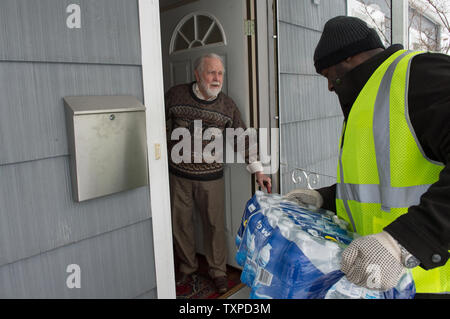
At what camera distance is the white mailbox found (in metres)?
1.53

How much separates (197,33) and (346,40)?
6.47ft

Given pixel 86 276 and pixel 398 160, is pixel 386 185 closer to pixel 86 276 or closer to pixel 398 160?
pixel 398 160

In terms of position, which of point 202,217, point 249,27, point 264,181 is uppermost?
point 249,27

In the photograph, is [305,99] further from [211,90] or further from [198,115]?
[198,115]

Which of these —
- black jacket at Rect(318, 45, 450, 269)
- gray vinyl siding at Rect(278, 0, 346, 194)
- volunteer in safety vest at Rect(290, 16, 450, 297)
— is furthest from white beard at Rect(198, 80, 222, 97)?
black jacket at Rect(318, 45, 450, 269)

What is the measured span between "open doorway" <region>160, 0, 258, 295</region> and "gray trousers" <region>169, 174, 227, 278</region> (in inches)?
4.3

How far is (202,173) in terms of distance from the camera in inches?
111

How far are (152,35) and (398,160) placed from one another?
133 centimetres

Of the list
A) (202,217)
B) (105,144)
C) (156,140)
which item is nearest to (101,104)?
(105,144)

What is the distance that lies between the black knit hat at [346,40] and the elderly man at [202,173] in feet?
4.67

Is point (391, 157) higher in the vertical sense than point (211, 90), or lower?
lower

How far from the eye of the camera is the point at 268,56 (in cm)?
250

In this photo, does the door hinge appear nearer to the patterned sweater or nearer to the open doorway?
the open doorway

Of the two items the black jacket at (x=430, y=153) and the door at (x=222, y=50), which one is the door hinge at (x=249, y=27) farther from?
the black jacket at (x=430, y=153)
